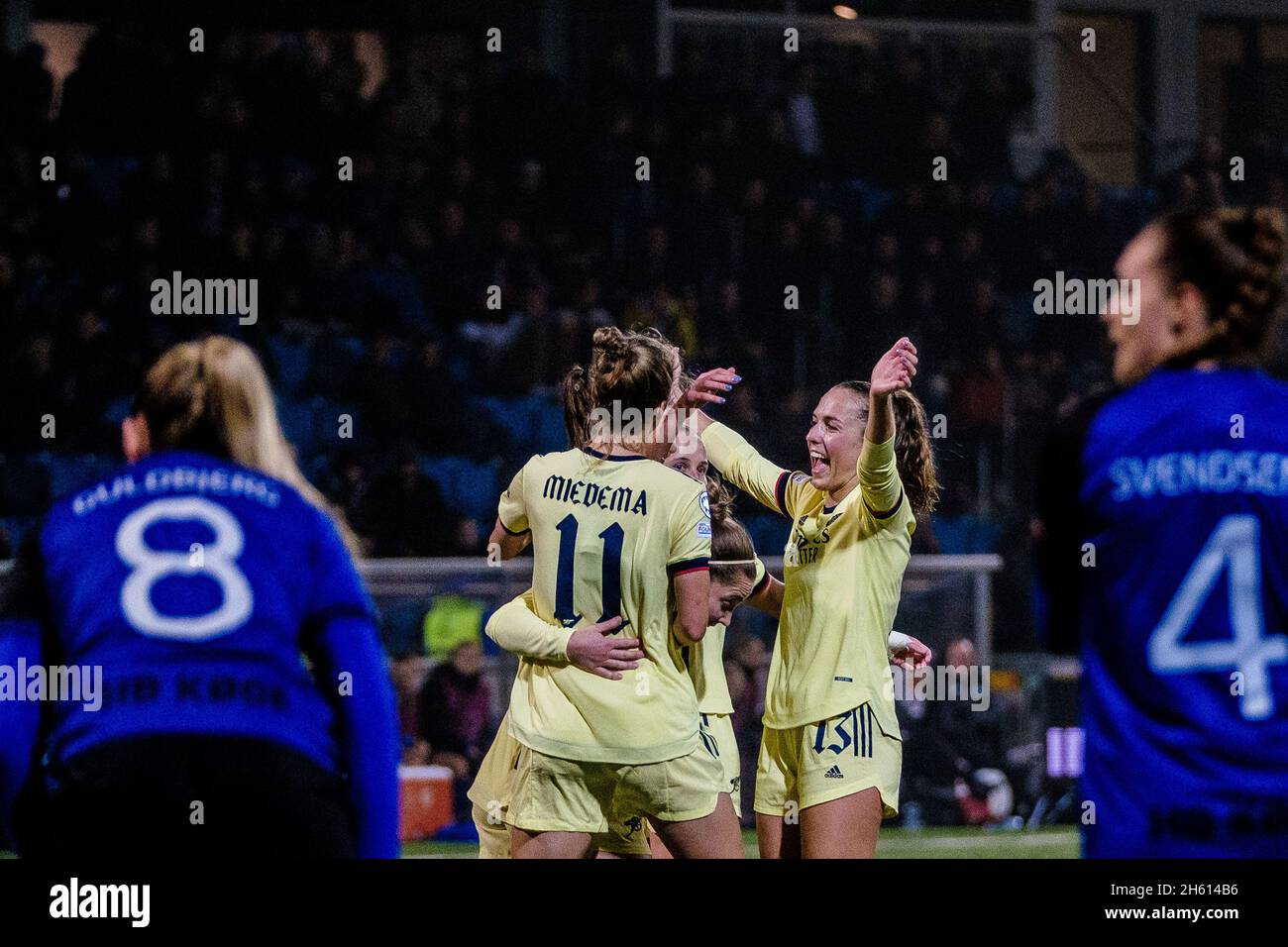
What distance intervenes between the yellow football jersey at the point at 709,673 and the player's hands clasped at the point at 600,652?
0.39 metres

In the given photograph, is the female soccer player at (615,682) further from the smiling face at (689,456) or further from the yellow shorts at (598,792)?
the smiling face at (689,456)

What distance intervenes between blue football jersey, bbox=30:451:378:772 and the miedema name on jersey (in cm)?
147

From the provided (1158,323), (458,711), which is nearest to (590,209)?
(458,711)

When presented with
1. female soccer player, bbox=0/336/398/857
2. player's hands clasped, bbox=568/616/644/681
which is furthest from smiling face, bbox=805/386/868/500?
female soccer player, bbox=0/336/398/857

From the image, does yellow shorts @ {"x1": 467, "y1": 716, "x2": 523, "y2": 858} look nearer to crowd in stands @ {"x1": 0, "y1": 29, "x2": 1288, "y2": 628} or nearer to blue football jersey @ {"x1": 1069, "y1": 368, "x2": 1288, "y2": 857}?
blue football jersey @ {"x1": 1069, "y1": 368, "x2": 1288, "y2": 857}

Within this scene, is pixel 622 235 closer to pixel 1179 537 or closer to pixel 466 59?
pixel 466 59

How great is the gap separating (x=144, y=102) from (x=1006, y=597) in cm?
521

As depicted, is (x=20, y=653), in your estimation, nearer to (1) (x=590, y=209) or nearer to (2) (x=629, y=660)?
(2) (x=629, y=660)

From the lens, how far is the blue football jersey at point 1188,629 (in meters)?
2.37

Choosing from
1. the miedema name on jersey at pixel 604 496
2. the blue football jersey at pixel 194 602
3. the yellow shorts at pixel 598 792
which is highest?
the miedema name on jersey at pixel 604 496

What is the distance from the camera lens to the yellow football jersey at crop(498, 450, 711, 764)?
384cm

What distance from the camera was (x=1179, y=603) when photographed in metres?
2.37

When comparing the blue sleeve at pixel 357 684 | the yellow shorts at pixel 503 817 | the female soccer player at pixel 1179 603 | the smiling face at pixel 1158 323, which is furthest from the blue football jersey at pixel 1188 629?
the yellow shorts at pixel 503 817

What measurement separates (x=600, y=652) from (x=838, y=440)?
0.99 m
